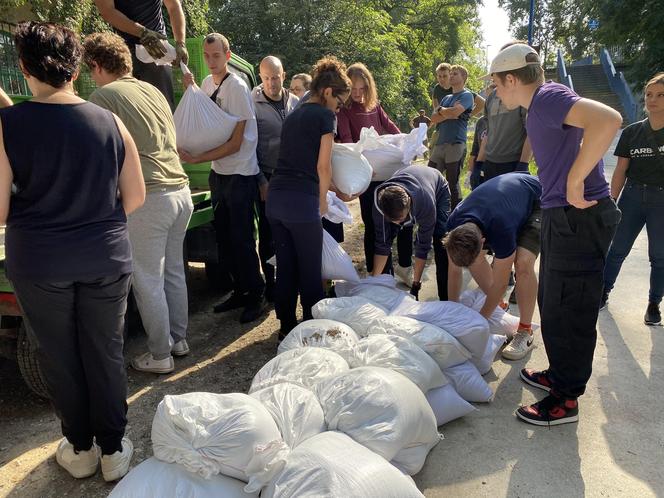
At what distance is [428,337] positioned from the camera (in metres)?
2.49

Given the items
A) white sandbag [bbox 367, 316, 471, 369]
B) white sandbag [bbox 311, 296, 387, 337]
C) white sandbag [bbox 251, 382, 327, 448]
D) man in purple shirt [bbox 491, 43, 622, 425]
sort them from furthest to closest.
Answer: white sandbag [bbox 311, 296, 387, 337] → white sandbag [bbox 367, 316, 471, 369] → man in purple shirt [bbox 491, 43, 622, 425] → white sandbag [bbox 251, 382, 327, 448]

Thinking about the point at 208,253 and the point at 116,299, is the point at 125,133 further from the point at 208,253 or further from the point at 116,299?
the point at 208,253

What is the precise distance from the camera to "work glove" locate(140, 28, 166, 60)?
119 inches

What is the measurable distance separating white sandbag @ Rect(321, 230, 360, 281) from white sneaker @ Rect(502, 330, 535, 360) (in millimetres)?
1094

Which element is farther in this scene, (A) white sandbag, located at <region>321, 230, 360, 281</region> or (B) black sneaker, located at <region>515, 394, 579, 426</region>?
(A) white sandbag, located at <region>321, 230, 360, 281</region>

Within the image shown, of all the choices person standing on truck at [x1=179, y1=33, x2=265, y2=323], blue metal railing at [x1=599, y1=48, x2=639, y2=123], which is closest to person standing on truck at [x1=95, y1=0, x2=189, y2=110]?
person standing on truck at [x1=179, y1=33, x2=265, y2=323]

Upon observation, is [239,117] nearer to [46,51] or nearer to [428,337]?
[46,51]

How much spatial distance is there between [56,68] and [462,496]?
7.08 feet

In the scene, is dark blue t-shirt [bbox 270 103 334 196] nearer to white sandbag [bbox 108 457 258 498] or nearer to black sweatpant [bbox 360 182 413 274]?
black sweatpant [bbox 360 182 413 274]

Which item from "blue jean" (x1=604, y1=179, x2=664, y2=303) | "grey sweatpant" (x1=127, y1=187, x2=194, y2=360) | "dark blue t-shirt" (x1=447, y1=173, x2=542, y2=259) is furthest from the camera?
"blue jean" (x1=604, y1=179, x2=664, y2=303)

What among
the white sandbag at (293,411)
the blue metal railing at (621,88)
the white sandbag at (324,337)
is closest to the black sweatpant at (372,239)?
the white sandbag at (324,337)

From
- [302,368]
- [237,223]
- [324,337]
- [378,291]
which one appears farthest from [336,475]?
[237,223]

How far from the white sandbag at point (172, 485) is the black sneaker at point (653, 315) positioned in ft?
10.2

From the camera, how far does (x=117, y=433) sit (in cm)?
202
